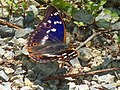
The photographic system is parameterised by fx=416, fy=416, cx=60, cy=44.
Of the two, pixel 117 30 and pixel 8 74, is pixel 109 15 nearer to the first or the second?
pixel 117 30

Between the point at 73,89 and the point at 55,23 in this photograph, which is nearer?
the point at 73,89

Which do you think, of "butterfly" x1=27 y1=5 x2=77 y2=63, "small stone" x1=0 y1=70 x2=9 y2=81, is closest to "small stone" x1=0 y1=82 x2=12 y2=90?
"small stone" x1=0 y1=70 x2=9 y2=81

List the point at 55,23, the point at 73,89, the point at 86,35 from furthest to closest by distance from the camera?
the point at 86,35 → the point at 55,23 → the point at 73,89

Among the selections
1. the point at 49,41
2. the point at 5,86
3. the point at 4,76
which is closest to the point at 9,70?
the point at 4,76

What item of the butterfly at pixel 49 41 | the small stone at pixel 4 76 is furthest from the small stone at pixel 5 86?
the butterfly at pixel 49 41

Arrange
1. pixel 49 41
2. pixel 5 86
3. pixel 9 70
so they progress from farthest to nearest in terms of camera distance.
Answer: pixel 49 41 → pixel 9 70 → pixel 5 86

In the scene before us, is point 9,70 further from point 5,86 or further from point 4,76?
point 5,86

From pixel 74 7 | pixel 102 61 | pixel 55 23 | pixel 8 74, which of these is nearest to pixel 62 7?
pixel 74 7

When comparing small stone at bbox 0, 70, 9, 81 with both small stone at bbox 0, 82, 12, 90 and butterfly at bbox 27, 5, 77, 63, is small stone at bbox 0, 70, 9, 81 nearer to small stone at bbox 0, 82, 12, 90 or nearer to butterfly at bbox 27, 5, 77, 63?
small stone at bbox 0, 82, 12, 90
